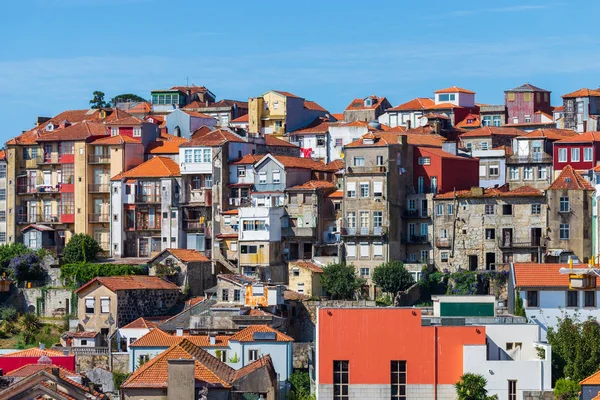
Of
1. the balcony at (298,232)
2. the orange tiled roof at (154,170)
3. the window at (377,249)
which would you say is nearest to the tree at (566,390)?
the window at (377,249)

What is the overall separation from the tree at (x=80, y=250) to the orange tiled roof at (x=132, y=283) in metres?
6.89

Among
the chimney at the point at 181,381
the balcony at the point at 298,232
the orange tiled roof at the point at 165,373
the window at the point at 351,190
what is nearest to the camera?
the chimney at the point at 181,381

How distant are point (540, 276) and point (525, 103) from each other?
171 feet

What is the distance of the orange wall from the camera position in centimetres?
6969

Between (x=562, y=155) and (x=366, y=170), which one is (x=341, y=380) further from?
(x=562, y=155)

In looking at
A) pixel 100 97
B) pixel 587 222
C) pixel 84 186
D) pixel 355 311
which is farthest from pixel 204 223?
pixel 100 97

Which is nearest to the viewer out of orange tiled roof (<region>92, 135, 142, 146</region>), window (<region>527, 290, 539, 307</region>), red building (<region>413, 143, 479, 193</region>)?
window (<region>527, 290, 539, 307</region>)

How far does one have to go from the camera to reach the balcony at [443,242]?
97000mm

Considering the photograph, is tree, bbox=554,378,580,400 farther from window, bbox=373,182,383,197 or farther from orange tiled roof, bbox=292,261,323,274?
window, bbox=373,182,383,197

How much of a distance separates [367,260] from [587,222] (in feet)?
41.3

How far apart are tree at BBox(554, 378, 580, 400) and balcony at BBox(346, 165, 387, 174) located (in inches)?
1182

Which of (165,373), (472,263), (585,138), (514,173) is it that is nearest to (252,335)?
(472,263)

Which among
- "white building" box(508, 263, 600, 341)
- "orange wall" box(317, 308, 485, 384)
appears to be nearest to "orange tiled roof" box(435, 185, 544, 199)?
"white building" box(508, 263, 600, 341)

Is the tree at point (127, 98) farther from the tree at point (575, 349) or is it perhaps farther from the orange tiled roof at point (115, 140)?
the tree at point (575, 349)
